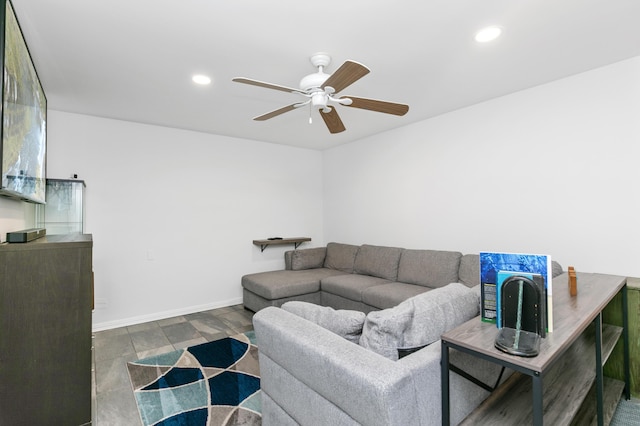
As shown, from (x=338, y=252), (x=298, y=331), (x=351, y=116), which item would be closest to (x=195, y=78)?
(x=351, y=116)

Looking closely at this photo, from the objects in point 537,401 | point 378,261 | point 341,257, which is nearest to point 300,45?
point 537,401

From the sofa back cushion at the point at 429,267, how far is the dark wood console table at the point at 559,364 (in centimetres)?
121

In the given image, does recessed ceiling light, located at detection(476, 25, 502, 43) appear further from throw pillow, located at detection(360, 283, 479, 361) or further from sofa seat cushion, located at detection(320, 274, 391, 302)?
sofa seat cushion, located at detection(320, 274, 391, 302)

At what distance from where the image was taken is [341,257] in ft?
15.7

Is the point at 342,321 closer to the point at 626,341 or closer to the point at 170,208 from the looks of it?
the point at 626,341

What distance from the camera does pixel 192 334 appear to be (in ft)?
11.7

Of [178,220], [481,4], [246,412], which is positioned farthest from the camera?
[178,220]

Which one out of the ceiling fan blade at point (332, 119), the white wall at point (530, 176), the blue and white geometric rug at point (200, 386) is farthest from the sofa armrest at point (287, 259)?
the ceiling fan blade at point (332, 119)

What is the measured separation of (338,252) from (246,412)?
9.63 ft

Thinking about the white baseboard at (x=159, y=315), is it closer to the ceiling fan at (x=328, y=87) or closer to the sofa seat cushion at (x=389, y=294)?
the sofa seat cushion at (x=389, y=294)

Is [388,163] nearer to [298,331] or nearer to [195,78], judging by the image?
[195,78]

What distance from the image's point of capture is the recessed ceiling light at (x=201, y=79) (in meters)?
2.70

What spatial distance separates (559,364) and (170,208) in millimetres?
4283

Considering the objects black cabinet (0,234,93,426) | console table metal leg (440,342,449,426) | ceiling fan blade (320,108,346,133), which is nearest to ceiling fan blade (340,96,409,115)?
ceiling fan blade (320,108,346,133)
